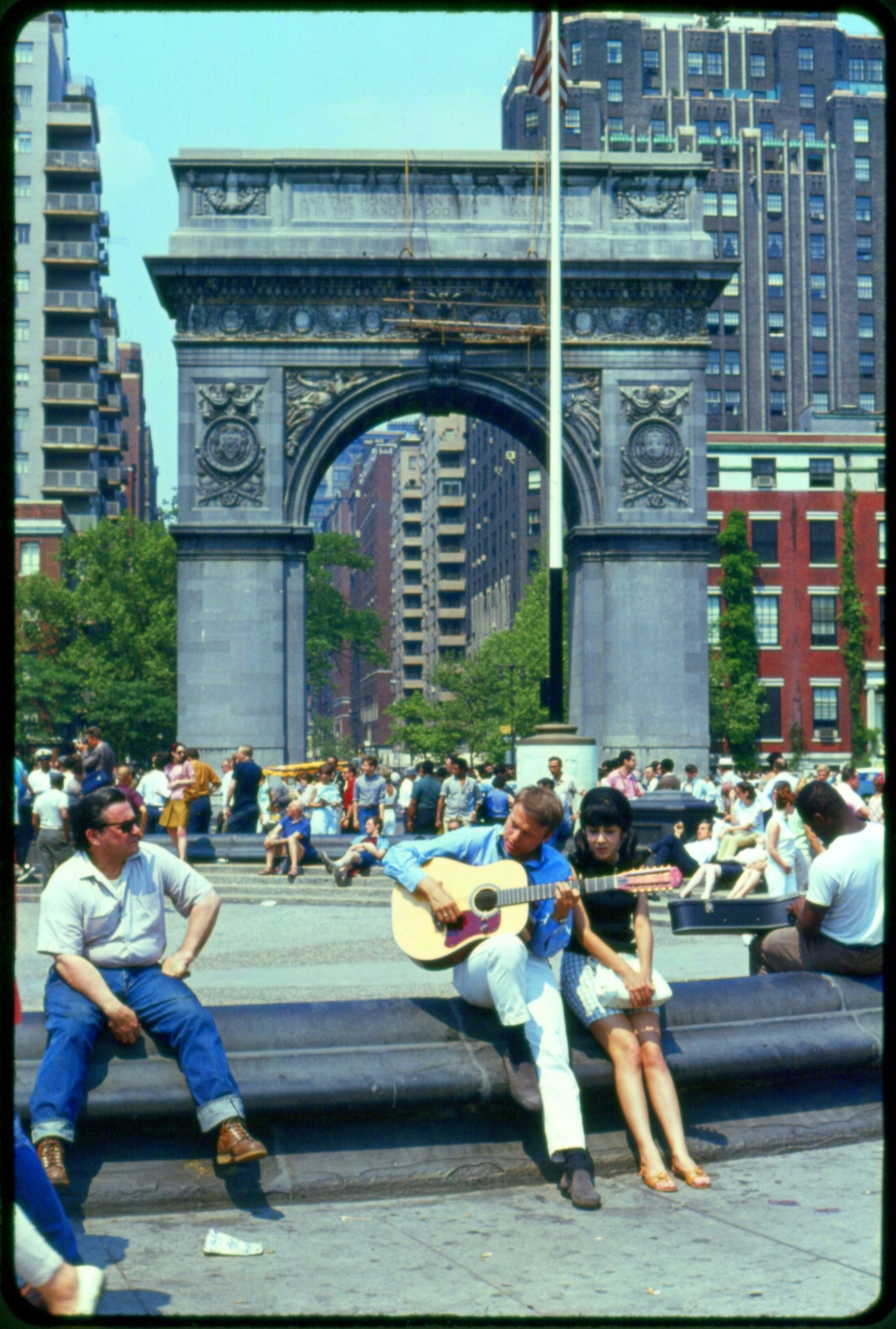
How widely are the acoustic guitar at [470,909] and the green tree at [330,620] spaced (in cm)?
7291

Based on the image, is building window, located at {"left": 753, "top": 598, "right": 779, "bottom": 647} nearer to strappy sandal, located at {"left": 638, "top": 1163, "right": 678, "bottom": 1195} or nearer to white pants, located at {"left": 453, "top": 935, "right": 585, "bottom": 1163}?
white pants, located at {"left": 453, "top": 935, "right": 585, "bottom": 1163}

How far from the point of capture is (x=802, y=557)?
230 ft

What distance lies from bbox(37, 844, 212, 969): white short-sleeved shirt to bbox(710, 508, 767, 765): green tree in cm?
6127

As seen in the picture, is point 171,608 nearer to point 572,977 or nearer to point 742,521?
point 742,521

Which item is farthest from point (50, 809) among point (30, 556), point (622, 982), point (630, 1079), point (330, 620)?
point (330, 620)

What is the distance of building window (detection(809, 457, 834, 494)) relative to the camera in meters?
70.2

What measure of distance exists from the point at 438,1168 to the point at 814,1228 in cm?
155

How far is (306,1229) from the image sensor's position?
582 centimetres

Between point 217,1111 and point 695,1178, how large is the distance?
6.35 ft

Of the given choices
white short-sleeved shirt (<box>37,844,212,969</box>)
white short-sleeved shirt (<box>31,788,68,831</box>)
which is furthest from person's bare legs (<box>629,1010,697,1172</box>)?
white short-sleeved shirt (<box>31,788,68,831</box>)

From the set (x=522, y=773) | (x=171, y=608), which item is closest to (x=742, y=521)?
(x=171, y=608)

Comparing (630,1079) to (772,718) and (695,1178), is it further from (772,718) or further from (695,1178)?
(772,718)

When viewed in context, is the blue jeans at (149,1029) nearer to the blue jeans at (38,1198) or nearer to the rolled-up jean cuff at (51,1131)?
the rolled-up jean cuff at (51,1131)

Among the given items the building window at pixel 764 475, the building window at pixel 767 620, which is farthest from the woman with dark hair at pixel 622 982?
the building window at pixel 764 475
